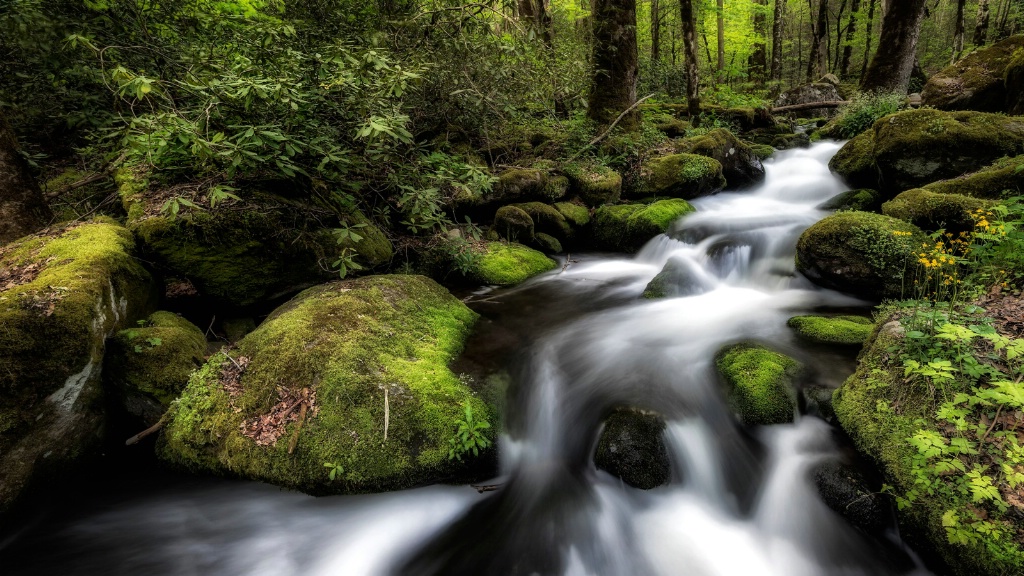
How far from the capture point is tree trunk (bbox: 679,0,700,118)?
11.2m

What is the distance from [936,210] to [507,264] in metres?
5.78

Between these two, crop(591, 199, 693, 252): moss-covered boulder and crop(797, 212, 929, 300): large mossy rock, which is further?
crop(591, 199, 693, 252): moss-covered boulder

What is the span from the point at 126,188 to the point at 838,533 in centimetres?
785

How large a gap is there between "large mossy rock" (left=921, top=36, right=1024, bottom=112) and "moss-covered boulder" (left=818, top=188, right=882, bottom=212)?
347 centimetres

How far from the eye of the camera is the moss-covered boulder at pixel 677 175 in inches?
380

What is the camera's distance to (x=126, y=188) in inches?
206

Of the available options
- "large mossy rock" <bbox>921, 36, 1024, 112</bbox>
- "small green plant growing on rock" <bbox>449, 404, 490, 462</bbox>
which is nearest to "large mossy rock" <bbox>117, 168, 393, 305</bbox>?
"small green plant growing on rock" <bbox>449, 404, 490, 462</bbox>

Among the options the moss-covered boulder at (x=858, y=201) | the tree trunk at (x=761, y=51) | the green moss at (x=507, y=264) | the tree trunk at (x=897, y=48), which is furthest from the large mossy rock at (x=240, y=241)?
the tree trunk at (x=761, y=51)

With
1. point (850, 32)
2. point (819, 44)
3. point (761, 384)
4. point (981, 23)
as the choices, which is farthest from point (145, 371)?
point (850, 32)

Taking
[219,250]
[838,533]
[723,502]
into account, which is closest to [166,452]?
[219,250]

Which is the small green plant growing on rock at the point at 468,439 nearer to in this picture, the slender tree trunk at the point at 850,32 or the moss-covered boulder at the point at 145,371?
the moss-covered boulder at the point at 145,371

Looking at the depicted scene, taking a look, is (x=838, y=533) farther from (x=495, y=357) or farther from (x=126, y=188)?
(x=126, y=188)

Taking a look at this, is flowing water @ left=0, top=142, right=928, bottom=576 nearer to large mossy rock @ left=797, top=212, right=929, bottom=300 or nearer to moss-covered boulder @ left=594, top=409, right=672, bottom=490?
moss-covered boulder @ left=594, top=409, right=672, bottom=490

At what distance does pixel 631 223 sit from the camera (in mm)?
8703
